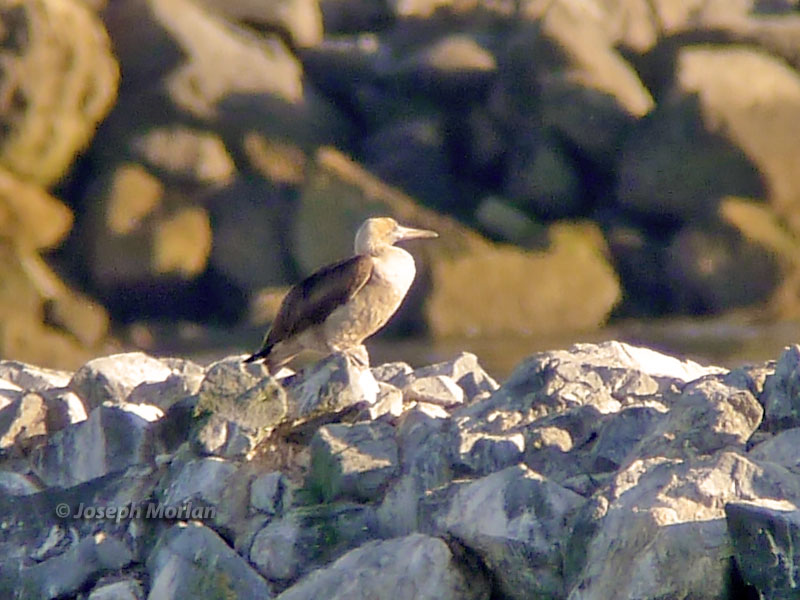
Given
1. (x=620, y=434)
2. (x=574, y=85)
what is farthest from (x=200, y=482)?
(x=574, y=85)

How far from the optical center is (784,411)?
595cm

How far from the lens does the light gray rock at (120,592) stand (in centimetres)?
625

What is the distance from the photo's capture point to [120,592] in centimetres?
627

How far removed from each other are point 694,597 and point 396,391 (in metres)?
2.31

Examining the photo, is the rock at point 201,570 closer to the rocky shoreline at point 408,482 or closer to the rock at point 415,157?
the rocky shoreline at point 408,482

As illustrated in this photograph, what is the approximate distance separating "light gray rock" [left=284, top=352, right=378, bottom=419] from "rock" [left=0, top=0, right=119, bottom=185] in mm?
19641

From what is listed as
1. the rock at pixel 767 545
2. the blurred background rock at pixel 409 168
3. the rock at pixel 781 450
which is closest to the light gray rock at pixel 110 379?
the rock at pixel 781 450

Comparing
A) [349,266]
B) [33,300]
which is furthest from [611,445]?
[33,300]

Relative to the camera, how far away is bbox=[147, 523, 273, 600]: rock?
605cm

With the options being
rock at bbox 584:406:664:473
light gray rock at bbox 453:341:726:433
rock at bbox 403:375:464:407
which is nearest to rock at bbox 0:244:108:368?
rock at bbox 403:375:464:407

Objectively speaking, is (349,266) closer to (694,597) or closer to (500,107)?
(694,597)

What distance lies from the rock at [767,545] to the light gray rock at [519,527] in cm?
74

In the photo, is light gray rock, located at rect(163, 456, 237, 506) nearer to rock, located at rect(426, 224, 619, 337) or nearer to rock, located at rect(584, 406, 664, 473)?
rock, located at rect(584, 406, 664, 473)

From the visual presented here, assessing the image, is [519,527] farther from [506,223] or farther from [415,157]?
[415,157]
